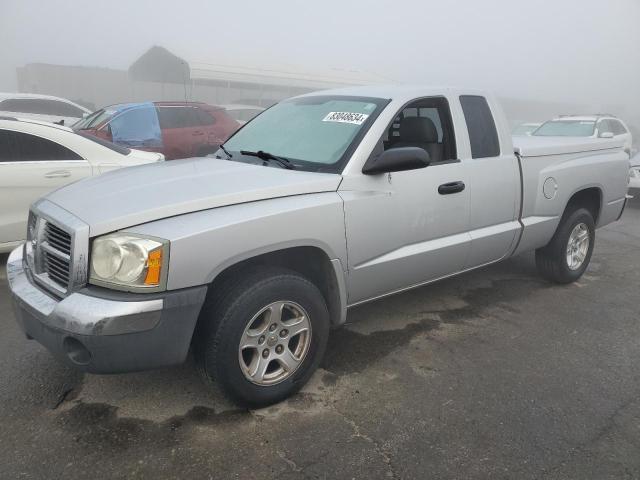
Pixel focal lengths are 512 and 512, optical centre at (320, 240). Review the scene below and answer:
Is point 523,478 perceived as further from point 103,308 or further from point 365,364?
point 103,308

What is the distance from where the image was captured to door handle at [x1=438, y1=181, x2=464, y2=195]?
344 centimetres

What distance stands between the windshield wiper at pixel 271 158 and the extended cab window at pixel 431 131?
88cm

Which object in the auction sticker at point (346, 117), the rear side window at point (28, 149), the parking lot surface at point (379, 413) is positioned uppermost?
the auction sticker at point (346, 117)

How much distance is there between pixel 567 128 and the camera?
11953 millimetres

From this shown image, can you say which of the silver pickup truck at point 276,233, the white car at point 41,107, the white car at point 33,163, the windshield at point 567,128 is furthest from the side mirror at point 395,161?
the windshield at point 567,128

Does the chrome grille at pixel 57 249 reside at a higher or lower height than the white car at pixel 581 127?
lower

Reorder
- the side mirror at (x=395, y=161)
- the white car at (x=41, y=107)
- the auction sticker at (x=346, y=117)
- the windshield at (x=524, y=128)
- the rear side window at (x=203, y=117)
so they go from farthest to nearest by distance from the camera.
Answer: the windshield at (x=524, y=128) < the white car at (x=41, y=107) < the rear side window at (x=203, y=117) < the auction sticker at (x=346, y=117) < the side mirror at (x=395, y=161)

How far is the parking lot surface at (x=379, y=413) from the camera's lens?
2.36 metres

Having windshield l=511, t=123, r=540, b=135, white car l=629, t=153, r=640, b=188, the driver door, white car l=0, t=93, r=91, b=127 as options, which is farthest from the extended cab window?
windshield l=511, t=123, r=540, b=135

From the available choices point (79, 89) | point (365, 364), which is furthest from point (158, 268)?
point (79, 89)

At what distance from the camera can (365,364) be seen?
3.31 metres

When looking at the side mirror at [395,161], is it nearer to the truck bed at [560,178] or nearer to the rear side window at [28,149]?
the truck bed at [560,178]

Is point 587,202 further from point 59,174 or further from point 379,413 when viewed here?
point 59,174

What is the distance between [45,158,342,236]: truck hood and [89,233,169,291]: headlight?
0.08 meters
